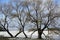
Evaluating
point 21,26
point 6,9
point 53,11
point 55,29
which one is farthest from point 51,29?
point 6,9

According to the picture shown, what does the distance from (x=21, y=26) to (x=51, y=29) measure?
471 cm

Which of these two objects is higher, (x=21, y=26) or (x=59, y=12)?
(x=59, y=12)

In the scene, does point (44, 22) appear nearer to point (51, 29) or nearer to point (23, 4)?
point (51, 29)

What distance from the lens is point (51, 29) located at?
84.0 feet

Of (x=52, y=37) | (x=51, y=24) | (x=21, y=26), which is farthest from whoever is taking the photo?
(x=21, y=26)

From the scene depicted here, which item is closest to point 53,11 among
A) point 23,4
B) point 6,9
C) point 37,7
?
point 37,7

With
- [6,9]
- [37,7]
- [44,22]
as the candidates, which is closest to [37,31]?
[44,22]

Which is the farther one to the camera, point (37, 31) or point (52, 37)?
point (37, 31)

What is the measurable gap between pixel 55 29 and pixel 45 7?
330 centimetres

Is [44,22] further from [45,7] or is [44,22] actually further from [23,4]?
[23,4]

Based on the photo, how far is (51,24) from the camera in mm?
26062

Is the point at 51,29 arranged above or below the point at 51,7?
below

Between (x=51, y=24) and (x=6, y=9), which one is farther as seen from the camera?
(x=6, y=9)

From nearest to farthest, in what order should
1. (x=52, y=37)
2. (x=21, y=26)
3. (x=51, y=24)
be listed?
(x=52, y=37) < (x=51, y=24) < (x=21, y=26)
